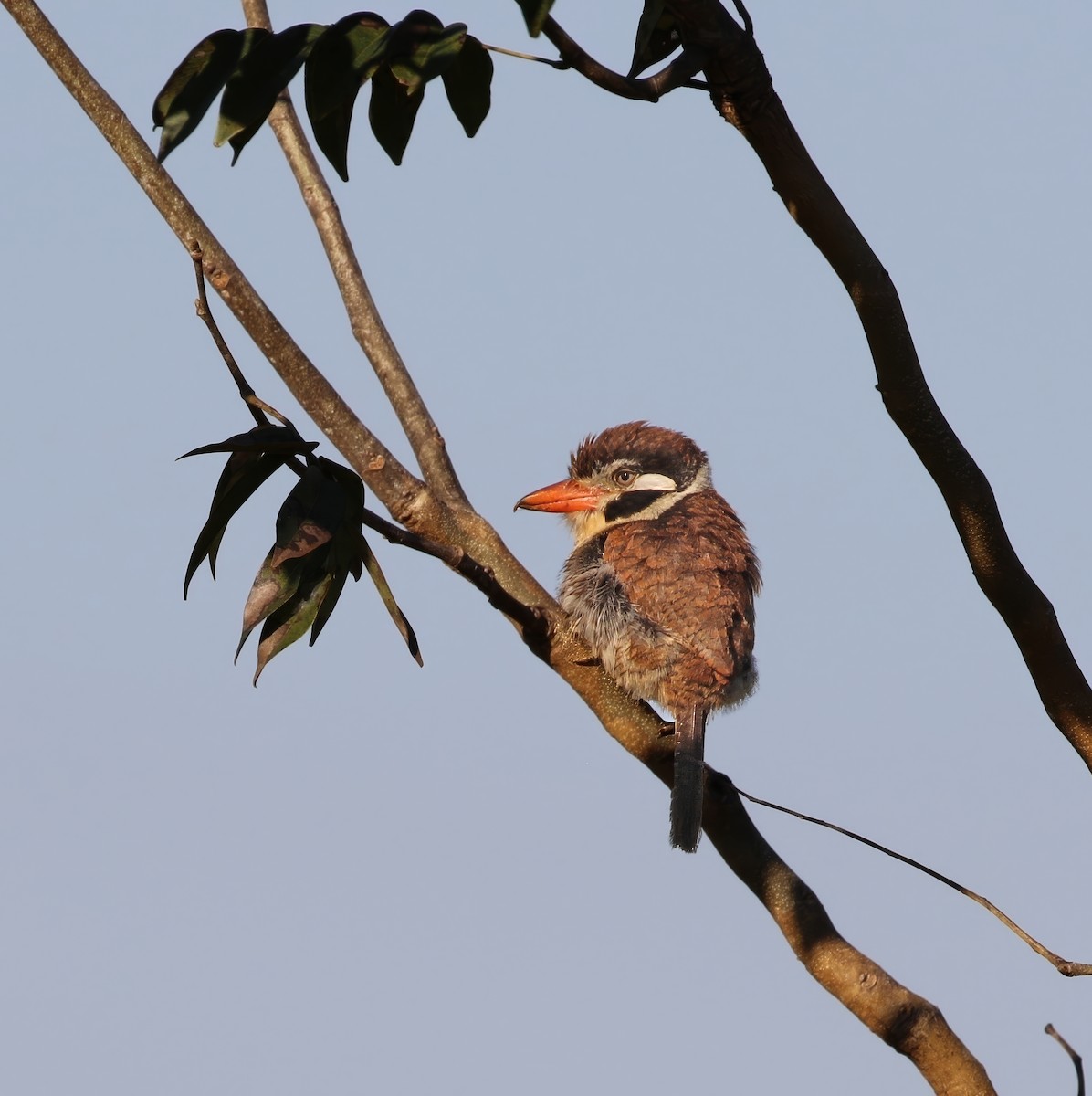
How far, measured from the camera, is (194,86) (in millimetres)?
2033

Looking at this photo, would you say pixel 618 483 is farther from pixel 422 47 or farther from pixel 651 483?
pixel 422 47

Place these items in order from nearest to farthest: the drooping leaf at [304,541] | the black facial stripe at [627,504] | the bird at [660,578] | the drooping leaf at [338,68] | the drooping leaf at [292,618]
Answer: the drooping leaf at [338,68] < the drooping leaf at [304,541] < the drooping leaf at [292,618] < the bird at [660,578] < the black facial stripe at [627,504]

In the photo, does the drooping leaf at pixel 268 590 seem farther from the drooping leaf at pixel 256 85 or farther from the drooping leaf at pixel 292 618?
the drooping leaf at pixel 256 85

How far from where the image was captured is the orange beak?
4812mm

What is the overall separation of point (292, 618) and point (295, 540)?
0.19 meters

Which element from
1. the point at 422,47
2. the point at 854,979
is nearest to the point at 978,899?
the point at 854,979

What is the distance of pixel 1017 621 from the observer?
2.72 m

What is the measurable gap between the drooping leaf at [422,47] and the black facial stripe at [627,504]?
2712 millimetres

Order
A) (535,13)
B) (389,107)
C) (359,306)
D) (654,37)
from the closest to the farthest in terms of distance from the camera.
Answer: (535,13), (389,107), (654,37), (359,306)

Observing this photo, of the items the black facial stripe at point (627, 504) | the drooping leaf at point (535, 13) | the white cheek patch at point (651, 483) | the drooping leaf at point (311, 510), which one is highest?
the white cheek patch at point (651, 483)

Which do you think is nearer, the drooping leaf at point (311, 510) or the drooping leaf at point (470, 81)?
the drooping leaf at point (470, 81)

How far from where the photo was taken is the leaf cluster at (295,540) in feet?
7.98

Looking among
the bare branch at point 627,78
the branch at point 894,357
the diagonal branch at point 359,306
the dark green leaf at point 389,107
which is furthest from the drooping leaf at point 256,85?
the diagonal branch at point 359,306

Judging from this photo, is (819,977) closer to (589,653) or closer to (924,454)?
(589,653)
